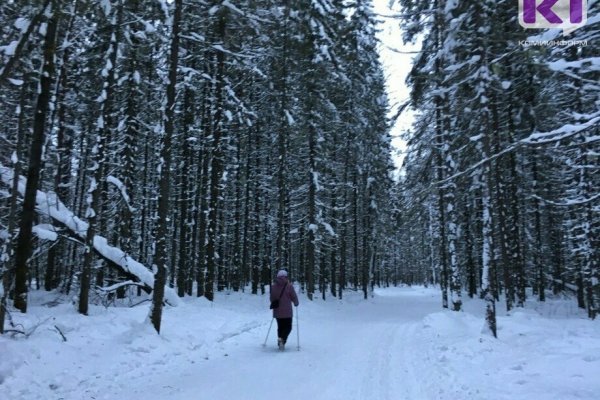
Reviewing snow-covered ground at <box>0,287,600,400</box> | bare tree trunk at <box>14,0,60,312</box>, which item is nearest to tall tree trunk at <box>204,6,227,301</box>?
snow-covered ground at <box>0,287,600,400</box>

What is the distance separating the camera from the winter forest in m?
8.48

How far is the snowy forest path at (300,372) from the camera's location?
276 inches

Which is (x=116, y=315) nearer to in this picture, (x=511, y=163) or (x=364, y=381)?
(x=364, y=381)

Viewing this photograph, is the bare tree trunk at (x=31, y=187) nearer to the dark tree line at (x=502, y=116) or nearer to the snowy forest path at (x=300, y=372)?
the snowy forest path at (x=300, y=372)

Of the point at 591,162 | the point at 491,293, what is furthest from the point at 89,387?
the point at 591,162

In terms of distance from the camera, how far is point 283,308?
11148 mm

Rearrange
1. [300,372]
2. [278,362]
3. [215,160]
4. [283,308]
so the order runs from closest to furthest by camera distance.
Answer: [300,372], [278,362], [283,308], [215,160]

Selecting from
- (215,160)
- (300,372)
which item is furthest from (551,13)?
(215,160)

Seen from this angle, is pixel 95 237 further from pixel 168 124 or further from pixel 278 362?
pixel 278 362

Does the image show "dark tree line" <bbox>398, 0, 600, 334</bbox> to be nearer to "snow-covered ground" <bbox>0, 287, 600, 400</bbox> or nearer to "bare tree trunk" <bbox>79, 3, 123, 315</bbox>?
"snow-covered ground" <bbox>0, 287, 600, 400</bbox>

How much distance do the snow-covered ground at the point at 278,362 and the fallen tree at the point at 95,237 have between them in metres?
2.34

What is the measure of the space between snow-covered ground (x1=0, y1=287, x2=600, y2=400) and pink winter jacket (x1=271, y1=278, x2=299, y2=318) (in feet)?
2.96

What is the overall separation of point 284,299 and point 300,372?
2902 mm

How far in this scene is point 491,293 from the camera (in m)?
11.7
